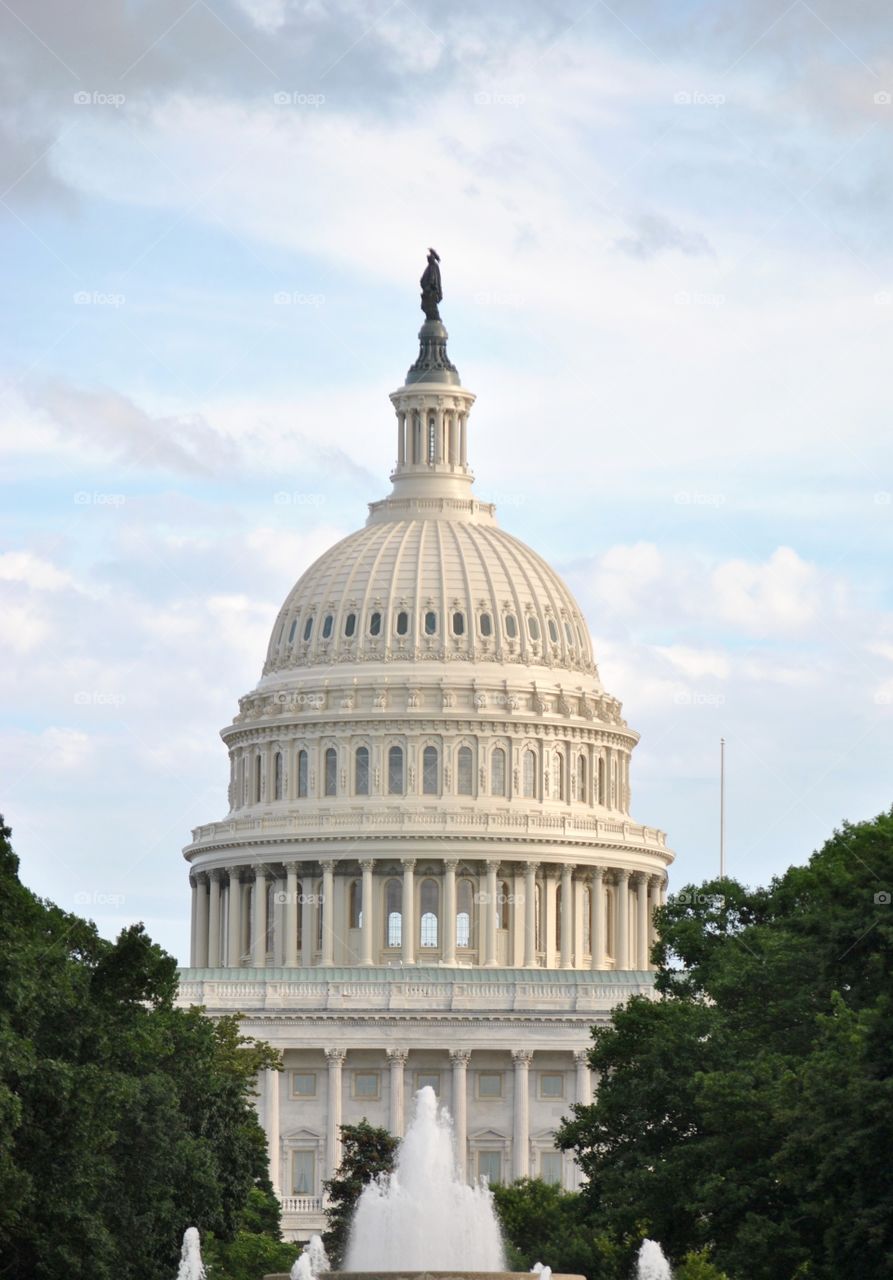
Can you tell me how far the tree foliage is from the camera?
9944 centimetres

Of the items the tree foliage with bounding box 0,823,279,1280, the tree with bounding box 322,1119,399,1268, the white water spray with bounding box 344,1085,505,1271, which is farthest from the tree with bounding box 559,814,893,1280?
the tree with bounding box 322,1119,399,1268

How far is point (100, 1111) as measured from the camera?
341 ft

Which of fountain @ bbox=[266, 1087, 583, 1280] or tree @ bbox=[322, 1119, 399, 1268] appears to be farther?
tree @ bbox=[322, 1119, 399, 1268]

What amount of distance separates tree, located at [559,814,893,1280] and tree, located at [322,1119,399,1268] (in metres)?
21.3

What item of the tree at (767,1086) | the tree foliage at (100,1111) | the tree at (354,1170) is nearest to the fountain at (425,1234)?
the tree foliage at (100,1111)

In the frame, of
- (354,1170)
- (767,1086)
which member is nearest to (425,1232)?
(767,1086)

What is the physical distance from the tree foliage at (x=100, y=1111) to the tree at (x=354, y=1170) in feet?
62.4

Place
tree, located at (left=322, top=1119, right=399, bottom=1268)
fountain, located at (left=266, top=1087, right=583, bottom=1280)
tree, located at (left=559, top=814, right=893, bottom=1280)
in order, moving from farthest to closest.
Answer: tree, located at (left=322, top=1119, right=399, bottom=1268) < tree, located at (left=559, top=814, right=893, bottom=1280) < fountain, located at (left=266, top=1087, right=583, bottom=1280)

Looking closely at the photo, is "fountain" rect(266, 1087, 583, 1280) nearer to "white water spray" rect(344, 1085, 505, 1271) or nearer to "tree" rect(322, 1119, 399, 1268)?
"white water spray" rect(344, 1085, 505, 1271)

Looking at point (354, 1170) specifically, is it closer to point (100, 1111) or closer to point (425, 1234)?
point (100, 1111)

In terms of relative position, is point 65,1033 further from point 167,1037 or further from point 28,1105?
point 167,1037

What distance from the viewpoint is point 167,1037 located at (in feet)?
415

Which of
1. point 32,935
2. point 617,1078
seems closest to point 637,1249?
point 617,1078

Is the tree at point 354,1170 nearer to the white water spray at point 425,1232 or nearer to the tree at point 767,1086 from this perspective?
the tree at point 767,1086
